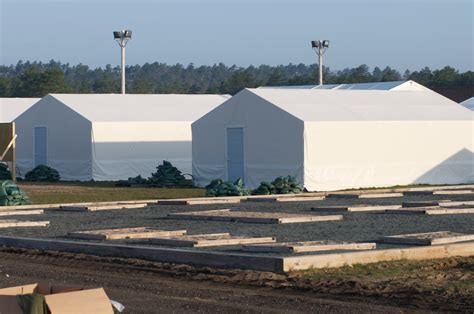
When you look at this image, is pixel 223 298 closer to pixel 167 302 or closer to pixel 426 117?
pixel 167 302

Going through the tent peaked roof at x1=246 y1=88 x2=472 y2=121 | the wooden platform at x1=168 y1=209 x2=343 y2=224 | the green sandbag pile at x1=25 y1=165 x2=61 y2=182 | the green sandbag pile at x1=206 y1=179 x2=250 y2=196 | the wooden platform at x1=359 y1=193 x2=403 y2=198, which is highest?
the tent peaked roof at x1=246 y1=88 x2=472 y2=121

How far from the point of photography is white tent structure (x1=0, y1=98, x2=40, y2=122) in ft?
160

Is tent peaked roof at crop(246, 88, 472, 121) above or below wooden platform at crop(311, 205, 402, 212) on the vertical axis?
above

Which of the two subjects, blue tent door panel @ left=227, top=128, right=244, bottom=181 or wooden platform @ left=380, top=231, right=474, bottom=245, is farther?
blue tent door panel @ left=227, top=128, right=244, bottom=181

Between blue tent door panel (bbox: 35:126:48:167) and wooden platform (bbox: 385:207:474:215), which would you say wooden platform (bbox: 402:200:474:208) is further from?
blue tent door panel (bbox: 35:126:48:167)

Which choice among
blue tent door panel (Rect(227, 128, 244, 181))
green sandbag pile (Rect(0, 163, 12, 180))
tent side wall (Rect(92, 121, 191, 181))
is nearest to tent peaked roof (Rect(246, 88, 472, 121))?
blue tent door panel (Rect(227, 128, 244, 181))

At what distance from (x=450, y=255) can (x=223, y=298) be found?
4511 mm

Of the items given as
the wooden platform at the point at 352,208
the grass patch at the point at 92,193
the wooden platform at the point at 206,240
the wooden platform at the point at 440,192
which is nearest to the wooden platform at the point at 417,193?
the wooden platform at the point at 440,192

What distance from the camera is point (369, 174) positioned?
3491 centimetres

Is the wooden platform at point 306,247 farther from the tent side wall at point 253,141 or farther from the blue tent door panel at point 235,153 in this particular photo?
the blue tent door panel at point 235,153

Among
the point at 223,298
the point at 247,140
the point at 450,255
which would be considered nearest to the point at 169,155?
the point at 247,140

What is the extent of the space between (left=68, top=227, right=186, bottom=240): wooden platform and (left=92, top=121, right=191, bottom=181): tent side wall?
22.1m

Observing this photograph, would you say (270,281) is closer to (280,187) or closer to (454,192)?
(454,192)

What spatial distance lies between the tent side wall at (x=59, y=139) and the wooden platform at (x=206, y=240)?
23850 millimetres
